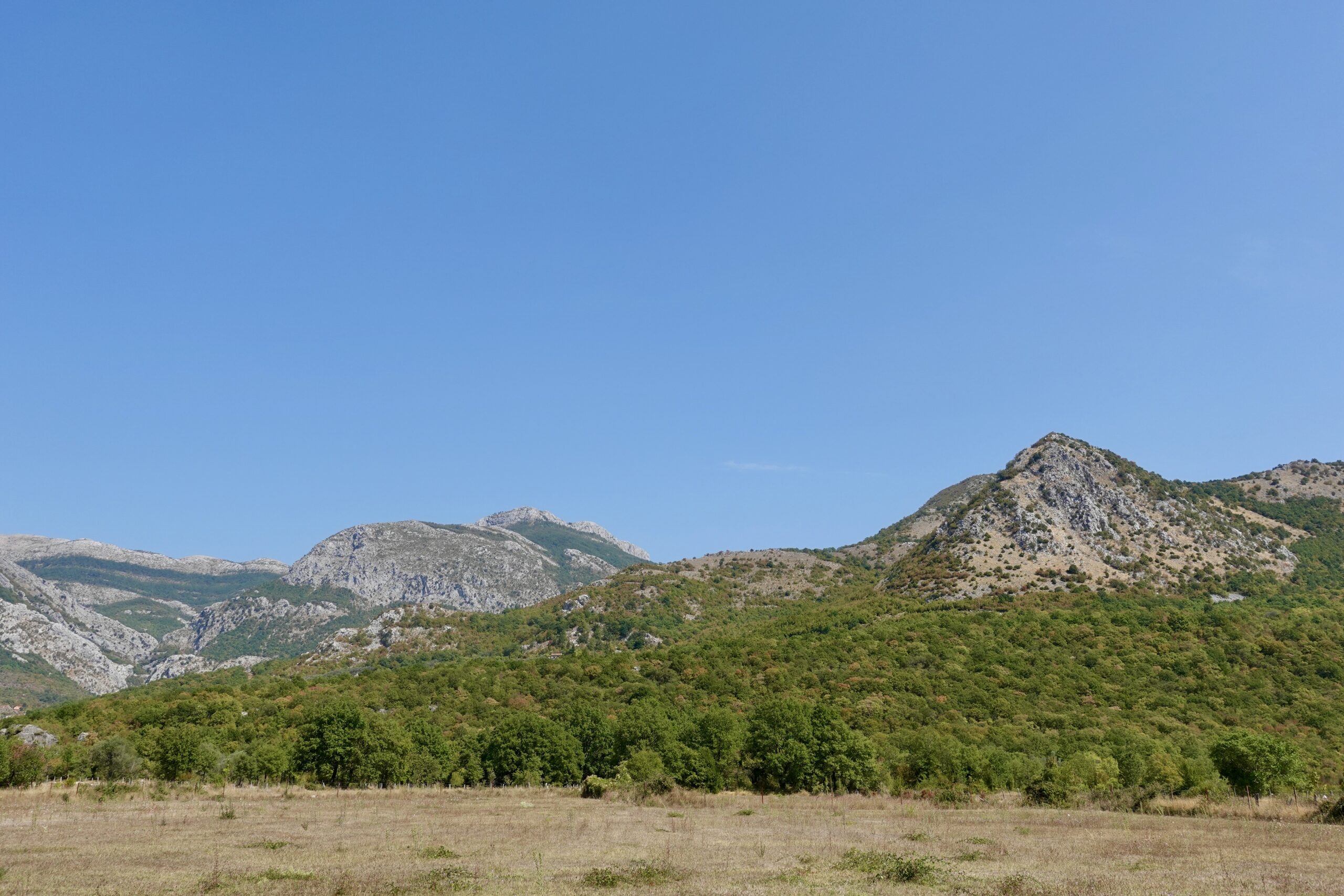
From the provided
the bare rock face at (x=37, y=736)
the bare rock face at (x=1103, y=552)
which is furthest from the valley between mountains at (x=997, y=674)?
the bare rock face at (x=37, y=736)

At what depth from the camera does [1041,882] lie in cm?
2403

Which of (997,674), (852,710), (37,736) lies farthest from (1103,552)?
(37,736)

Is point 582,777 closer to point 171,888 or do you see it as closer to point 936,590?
point 171,888

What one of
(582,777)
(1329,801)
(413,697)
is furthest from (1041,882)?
(413,697)

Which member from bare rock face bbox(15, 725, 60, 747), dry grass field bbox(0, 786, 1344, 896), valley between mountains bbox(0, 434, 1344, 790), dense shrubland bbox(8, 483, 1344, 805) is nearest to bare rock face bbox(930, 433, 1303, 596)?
valley between mountains bbox(0, 434, 1344, 790)

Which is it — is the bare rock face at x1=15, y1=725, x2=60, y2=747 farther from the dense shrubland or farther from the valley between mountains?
the valley between mountains

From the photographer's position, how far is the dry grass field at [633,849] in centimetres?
2352

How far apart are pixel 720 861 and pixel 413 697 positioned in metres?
126

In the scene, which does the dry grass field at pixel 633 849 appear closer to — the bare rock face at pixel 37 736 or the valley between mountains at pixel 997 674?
the valley between mountains at pixel 997 674

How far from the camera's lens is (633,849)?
32094 millimetres

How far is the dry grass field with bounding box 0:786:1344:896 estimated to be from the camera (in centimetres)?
2352

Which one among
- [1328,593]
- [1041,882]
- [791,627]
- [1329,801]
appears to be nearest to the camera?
[1041,882]

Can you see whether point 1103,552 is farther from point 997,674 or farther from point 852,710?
point 852,710

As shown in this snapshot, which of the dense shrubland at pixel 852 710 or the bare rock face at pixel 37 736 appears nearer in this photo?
the dense shrubland at pixel 852 710
